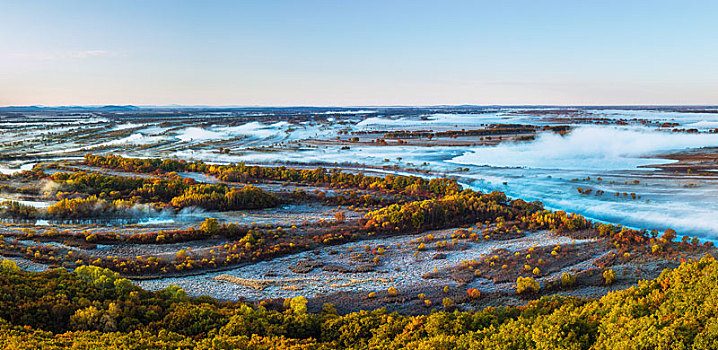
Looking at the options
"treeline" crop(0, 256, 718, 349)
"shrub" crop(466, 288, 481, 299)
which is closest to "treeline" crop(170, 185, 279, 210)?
"treeline" crop(0, 256, 718, 349)

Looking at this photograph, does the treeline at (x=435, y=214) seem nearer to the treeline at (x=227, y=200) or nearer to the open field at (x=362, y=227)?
the open field at (x=362, y=227)

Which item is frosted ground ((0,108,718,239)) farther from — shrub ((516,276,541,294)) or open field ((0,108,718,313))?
shrub ((516,276,541,294))

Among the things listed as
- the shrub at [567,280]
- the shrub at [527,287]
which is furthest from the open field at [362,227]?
the shrub at [527,287]

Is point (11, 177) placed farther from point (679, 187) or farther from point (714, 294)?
point (679, 187)

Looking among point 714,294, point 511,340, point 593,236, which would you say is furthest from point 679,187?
point 511,340

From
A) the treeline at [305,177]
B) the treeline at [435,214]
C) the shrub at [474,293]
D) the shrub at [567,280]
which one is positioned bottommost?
the shrub at [474,293]
